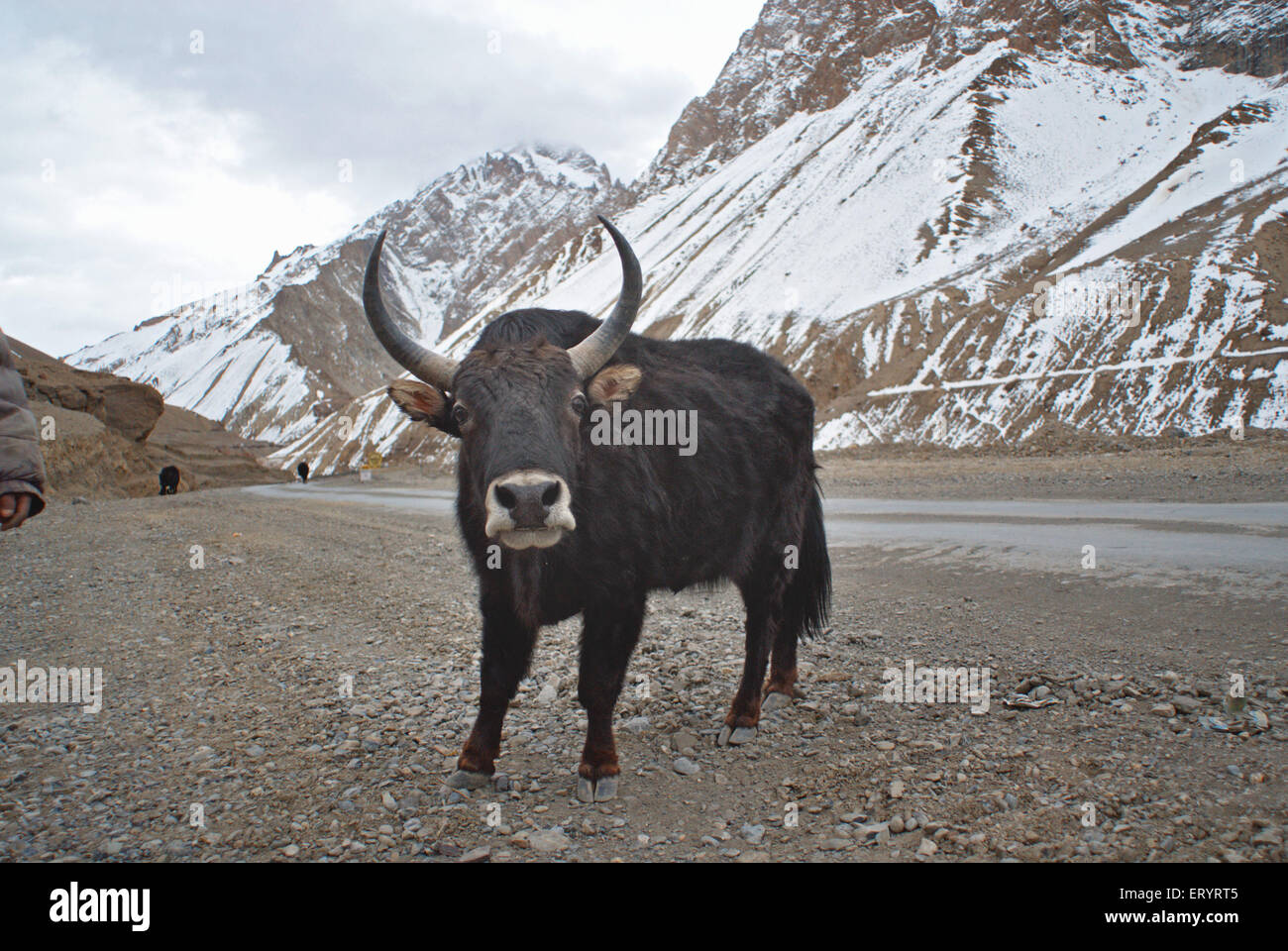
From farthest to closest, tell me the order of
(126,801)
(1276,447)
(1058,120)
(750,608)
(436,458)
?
(1058,120) → (436,458) → (1276,447) → (750,608) → (126,801)

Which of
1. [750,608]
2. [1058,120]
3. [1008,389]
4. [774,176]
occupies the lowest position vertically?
[750,608]

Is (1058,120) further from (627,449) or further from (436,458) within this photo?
(627,449)

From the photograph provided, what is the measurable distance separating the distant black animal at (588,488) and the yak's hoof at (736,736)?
13 millimetres

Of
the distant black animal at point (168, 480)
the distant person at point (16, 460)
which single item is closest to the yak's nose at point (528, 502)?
the distant person at point (16, 460)

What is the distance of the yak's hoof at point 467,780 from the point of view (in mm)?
3789

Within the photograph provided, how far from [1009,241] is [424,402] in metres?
52.7

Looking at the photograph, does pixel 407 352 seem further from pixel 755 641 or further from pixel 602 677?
pixel 755 641

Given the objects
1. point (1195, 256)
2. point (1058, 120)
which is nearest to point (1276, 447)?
point (1195, 256)

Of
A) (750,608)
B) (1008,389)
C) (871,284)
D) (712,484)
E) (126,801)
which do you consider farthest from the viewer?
(871,284)

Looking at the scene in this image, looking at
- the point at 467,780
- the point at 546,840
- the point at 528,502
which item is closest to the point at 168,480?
the point at 467,780

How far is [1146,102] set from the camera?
214 feet

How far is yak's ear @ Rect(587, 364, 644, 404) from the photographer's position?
12.8ft

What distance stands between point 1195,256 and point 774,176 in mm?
63535

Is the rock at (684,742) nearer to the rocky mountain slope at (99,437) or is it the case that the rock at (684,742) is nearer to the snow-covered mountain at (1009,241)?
the rocky mountain slope at (99,437)
